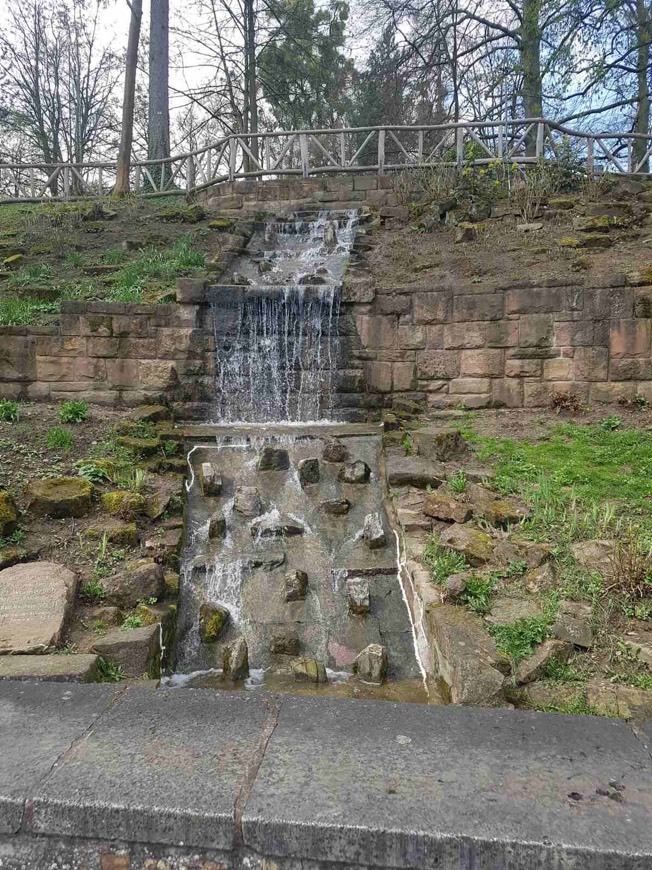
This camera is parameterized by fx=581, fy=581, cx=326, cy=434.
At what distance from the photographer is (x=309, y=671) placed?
3871 mm

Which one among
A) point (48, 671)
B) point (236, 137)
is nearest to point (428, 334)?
point (48, 671)

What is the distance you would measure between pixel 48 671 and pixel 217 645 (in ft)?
5.59

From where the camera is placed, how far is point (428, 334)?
8.23m

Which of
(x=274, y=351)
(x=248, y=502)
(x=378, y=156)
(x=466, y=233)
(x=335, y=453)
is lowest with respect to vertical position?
(x=248, y=502)

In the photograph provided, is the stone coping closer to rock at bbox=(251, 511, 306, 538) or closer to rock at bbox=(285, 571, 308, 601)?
rock at bbox=(285, 571, 308, 601)

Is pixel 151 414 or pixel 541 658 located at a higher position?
pixel 151 414

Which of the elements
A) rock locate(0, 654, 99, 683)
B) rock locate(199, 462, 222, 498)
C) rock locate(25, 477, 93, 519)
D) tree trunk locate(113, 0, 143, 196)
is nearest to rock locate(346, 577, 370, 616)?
rock locate(199, 462, 222, 498)

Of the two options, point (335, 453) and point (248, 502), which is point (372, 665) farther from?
point (335, 453)

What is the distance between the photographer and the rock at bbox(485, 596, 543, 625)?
12.0ft

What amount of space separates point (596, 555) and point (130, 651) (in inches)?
125

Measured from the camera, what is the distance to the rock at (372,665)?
3.87 metres

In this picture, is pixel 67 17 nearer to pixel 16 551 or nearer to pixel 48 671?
pixel 16 551

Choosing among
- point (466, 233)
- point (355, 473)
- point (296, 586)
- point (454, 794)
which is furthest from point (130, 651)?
→ point (466, 233)

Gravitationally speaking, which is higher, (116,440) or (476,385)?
(476,385)
